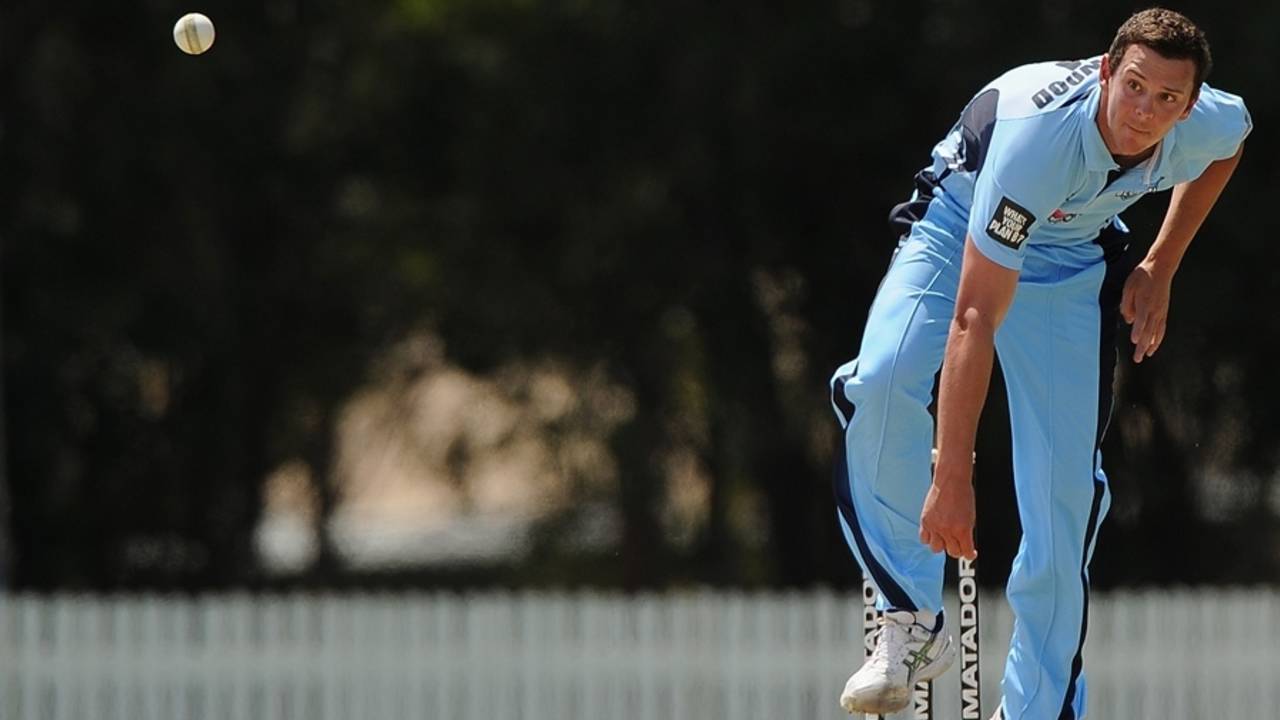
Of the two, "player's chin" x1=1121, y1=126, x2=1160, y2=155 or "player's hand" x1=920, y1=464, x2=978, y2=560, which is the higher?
"player's chin" x1=1121, y1=126, x2=1160, y2=155

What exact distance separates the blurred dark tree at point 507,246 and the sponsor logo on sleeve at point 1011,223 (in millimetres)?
8200

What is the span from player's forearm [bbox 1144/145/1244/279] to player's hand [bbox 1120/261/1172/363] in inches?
1.3

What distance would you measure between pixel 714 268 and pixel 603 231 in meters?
0.87

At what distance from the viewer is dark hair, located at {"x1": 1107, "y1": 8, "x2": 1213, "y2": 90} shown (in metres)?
3.88

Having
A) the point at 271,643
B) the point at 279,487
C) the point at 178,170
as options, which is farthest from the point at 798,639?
the point at 279,487

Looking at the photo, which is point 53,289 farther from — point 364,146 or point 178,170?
point 364,146

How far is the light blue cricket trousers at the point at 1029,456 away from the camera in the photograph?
4.43 m

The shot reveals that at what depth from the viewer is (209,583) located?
48.8ft

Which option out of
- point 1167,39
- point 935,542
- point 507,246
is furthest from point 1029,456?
point 507,246

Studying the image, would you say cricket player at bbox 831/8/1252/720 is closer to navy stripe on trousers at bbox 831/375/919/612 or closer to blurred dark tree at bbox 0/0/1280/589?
navy stripe on trousers at bbox 831/375/919/612


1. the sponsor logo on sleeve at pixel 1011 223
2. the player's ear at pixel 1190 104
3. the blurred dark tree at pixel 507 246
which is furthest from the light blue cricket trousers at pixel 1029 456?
the blurred dark tree at pixel 507 246

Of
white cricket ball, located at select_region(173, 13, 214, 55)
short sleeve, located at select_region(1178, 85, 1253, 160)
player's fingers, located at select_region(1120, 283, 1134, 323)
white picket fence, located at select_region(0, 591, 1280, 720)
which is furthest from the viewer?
white picket fence, located at select_region(0, 591, 1280, 720)

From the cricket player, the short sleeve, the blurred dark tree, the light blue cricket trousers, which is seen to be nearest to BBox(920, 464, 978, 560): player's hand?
the cricket player

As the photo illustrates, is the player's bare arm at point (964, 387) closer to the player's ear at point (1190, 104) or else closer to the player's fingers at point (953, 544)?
the player's fingers at point (953, 544)
